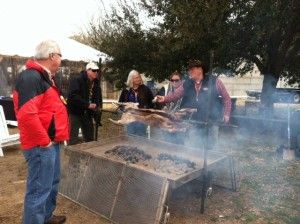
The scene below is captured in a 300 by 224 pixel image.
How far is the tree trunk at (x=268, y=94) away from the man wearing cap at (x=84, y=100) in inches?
283

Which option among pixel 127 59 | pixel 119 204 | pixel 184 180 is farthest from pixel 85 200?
pixel 127 59

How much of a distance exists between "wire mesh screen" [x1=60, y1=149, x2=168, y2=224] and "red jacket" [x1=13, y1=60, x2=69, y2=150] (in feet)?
3.51

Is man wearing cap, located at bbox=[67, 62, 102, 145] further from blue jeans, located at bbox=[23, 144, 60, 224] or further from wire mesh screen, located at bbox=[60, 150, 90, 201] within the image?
blue jeans, located at bbox=[23, 144, 60, 224]

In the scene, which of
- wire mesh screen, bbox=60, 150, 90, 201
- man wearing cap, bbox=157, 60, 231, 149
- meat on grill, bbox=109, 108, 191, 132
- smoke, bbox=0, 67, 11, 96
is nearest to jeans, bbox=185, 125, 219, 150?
man wearing cap, bbox=157, 60, 231, 149

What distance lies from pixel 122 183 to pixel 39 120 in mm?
1473

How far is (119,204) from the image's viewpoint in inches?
162

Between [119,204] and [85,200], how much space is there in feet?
2.40

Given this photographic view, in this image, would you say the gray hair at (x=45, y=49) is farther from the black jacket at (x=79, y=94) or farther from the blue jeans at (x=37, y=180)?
the black jacket at (x=79, y=94)

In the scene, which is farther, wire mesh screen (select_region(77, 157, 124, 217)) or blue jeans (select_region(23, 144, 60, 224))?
wire mesh screen (select_region(77, 157, 124, 217))

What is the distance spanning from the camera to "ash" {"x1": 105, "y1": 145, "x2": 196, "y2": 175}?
4.33 m

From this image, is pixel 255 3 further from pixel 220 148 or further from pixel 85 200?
pixel 85 200

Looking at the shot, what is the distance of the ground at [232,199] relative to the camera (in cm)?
440

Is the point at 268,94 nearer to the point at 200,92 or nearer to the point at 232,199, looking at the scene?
the point at 200,92

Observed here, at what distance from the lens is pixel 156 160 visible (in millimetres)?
4766
